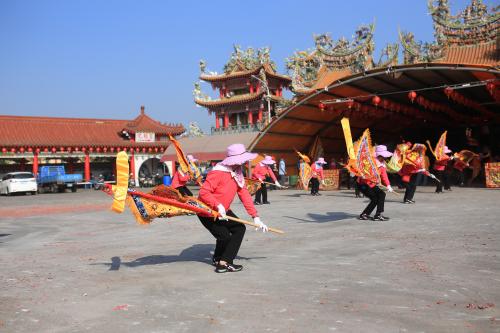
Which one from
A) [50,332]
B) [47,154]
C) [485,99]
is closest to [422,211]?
[50,332]

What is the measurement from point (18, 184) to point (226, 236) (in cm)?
2949

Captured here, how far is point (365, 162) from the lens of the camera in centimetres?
1091

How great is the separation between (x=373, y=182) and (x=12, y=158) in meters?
37.4

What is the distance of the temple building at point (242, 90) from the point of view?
45688 millimetres

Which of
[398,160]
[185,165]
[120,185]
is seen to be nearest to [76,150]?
[398,160]

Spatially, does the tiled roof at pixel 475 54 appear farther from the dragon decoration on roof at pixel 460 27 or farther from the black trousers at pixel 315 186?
the black trousers at pixel 315 186

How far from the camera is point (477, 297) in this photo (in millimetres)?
4824

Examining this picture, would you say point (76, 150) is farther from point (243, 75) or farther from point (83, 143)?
point (243, 75)

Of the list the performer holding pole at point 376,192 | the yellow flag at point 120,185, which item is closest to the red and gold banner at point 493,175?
the performer holding pole at point 376,192

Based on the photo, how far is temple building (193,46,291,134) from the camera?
150ft

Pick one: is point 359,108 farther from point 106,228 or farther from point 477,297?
point 477,297

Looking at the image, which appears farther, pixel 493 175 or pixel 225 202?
pixel 493 175

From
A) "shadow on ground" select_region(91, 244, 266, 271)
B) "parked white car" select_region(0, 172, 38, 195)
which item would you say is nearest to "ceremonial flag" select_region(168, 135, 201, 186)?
"shadow on ground" select_region(91, 244, 266, 271)

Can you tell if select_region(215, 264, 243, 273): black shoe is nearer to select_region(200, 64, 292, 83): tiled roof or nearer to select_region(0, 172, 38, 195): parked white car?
select_region(0, 172, 38, 195): parked white car
